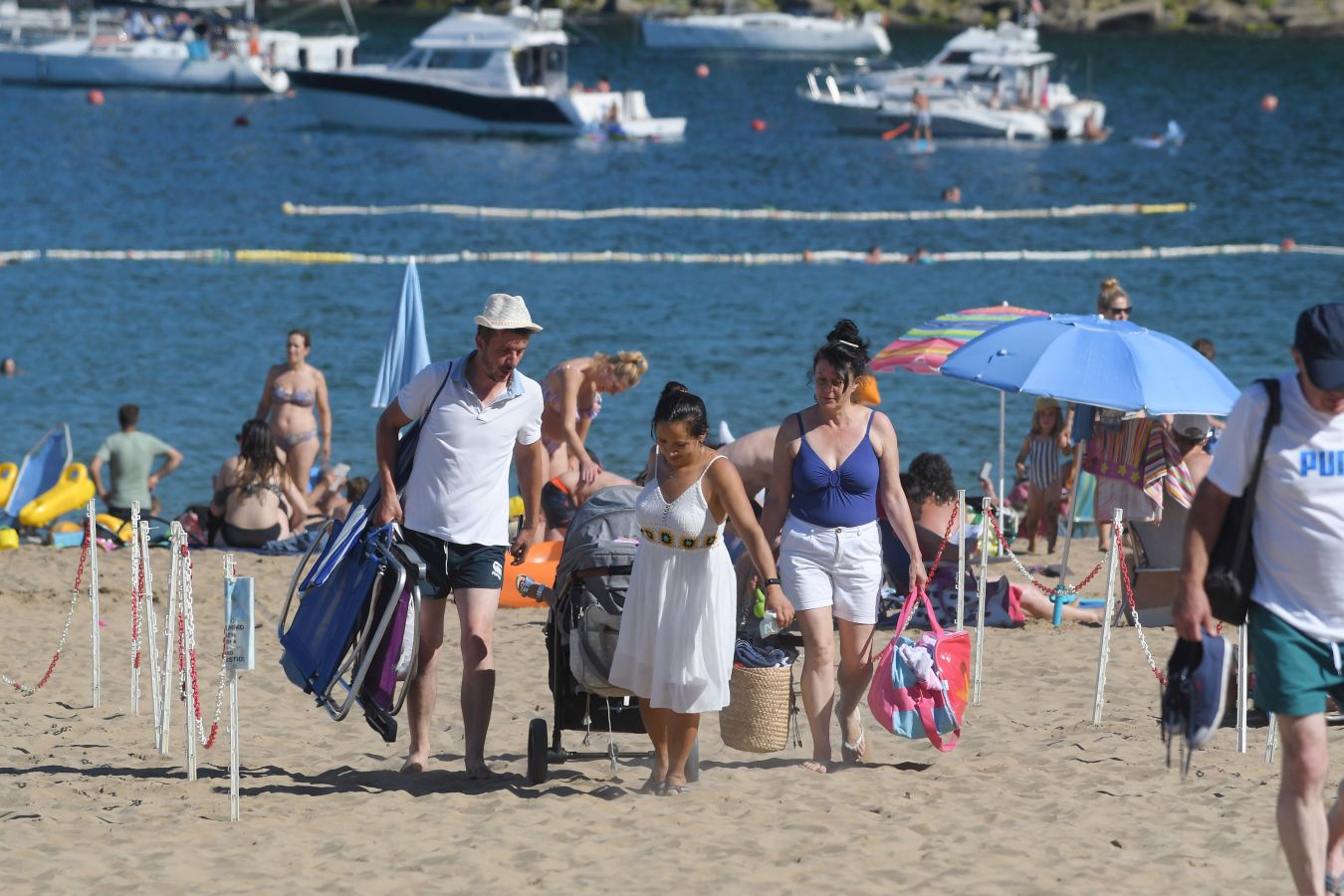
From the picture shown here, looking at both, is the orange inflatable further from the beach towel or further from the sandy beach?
the beach towel

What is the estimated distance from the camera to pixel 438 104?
52.5 metres

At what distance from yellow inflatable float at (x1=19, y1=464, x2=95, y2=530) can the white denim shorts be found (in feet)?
25.1

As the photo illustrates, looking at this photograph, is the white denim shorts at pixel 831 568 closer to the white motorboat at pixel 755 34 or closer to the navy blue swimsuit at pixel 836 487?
the navy blue swimsuit at pixel 836 487

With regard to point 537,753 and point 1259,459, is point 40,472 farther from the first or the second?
point 1259,459

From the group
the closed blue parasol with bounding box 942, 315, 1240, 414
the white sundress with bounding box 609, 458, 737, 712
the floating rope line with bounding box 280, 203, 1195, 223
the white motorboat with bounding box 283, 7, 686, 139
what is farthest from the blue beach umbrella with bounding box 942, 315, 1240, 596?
the white motorboat with bounding box 283, 7, 686, 139

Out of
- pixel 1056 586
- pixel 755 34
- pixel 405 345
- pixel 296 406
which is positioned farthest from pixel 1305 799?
pixel 755 34

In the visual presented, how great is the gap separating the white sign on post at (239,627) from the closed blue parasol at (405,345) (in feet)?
21.3

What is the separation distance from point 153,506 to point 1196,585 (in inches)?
431

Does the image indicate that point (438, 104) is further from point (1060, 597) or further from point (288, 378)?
point (1060, 597)

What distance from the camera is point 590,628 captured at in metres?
6.53

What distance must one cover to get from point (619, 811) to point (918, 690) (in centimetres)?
126

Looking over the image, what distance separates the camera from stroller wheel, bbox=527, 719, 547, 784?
21.6 ft

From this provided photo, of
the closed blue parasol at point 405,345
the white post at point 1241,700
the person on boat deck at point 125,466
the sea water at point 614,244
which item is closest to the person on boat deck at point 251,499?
the closed blue parasol at point 405,345

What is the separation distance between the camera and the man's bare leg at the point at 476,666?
661 centimetres
